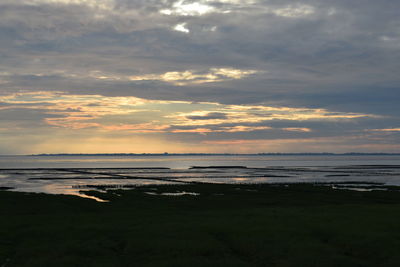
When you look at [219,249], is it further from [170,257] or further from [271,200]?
[271,200]

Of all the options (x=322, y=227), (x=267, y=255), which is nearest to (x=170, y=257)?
(x=267, y=255)

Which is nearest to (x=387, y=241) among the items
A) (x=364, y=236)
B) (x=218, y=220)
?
(x=364, y=236)

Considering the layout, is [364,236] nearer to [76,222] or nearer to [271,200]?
[76,222]

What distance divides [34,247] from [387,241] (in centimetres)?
2251

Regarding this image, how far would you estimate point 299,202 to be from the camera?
58.2m

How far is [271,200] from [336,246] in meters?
34.5

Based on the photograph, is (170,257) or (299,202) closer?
(170,257)

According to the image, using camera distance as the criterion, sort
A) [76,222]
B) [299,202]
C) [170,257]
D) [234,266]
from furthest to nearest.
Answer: [299,202], [76,222], [170,257], [234,266]

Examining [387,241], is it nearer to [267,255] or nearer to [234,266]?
[267,255]

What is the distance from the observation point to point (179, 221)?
34.2m

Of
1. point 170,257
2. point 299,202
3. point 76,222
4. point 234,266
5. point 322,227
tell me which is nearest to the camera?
point 234,266

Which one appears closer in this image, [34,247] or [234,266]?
[234,266]

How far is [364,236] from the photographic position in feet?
89.3

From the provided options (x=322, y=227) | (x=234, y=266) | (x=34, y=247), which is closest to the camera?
(x=234, y=266)
